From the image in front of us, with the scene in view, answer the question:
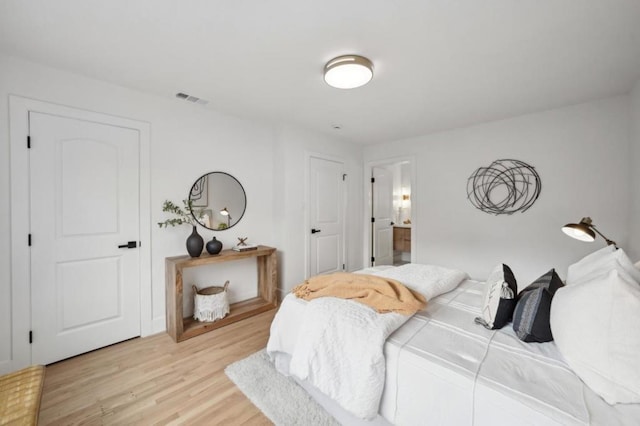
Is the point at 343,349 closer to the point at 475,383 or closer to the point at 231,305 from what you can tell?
the point at 475,383

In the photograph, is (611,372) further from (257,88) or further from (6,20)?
(6,20)

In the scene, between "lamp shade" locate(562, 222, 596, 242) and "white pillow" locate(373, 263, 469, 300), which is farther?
"white pillow" locate(373, 263, 469, 300)

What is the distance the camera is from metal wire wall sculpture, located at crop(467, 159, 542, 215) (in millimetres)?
3094

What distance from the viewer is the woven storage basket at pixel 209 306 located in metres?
2.70

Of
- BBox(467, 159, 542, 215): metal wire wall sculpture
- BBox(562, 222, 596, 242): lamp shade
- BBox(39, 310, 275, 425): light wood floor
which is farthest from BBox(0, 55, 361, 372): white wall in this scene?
BBox(562, 222, 596, 242): lamp shade

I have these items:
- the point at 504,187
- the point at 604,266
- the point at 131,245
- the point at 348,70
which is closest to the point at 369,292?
the point at 604,266

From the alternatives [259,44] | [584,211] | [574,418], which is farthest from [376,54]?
[584,211]

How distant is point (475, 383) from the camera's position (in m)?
1.04

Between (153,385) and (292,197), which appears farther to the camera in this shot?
(292,197)

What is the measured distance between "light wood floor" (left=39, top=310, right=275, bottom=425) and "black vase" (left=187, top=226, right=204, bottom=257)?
0.82 m

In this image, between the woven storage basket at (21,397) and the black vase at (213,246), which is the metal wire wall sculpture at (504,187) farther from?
the woven storage basket at (21,397)

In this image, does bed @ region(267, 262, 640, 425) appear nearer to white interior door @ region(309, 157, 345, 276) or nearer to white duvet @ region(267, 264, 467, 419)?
white duvet @ region(267, 264, 467, 419)

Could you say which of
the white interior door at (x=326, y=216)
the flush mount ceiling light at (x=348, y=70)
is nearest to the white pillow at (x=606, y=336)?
the flush mount ceiling light at (x=348, y=70)

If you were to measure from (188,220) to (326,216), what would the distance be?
196cm
